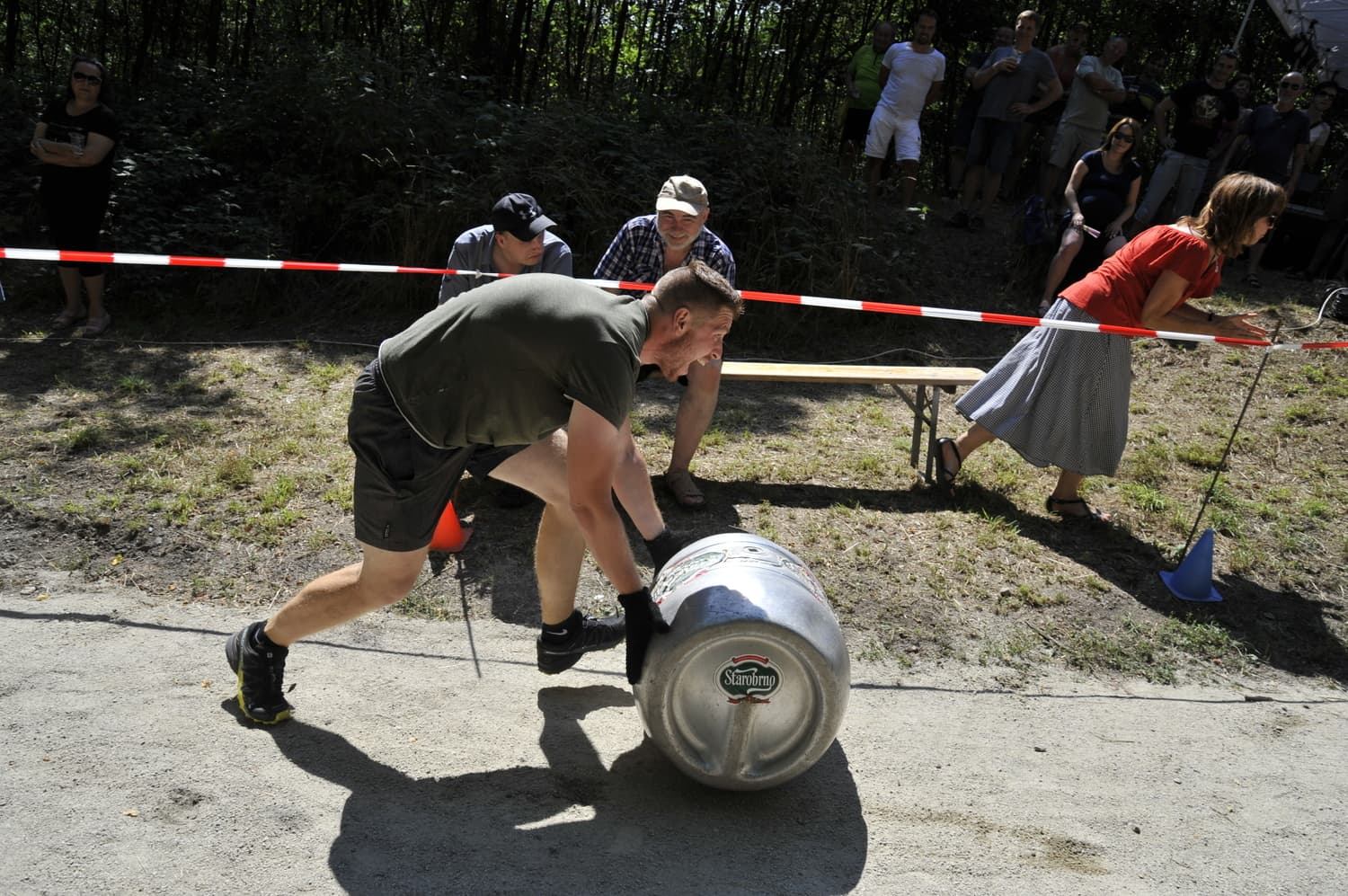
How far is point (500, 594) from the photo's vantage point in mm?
4555

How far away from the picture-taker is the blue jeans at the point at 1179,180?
9648 mm

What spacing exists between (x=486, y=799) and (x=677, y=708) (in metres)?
0.68

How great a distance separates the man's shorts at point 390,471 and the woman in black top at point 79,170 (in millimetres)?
5602

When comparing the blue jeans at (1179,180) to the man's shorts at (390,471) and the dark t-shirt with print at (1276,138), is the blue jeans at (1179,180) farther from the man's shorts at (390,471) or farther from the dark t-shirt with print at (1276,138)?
the man's shorts at (390,471)

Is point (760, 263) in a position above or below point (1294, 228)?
below

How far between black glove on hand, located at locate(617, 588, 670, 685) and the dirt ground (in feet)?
1.70

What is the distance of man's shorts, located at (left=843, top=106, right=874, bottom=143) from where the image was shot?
10.4 metres

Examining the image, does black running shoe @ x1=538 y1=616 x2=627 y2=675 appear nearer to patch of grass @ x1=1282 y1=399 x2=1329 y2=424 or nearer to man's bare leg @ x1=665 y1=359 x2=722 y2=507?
man's bare leg @ x1=665 y1=359 x2=722 y2=507

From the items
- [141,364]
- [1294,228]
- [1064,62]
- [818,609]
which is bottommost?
[141,364]

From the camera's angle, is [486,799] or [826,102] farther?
[826,102]

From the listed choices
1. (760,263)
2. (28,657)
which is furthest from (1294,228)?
(28,657)

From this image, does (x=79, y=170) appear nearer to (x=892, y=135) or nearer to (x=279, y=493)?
(x=279, y=493)

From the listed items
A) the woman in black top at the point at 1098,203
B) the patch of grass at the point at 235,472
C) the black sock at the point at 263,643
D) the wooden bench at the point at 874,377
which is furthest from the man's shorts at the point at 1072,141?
the black sock at the point at 263,643

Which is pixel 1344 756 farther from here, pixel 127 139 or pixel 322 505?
pixel 127 139
